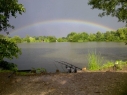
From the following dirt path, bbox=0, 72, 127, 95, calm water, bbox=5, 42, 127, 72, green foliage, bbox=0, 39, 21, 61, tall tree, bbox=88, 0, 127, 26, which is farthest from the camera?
calm water, bbox=5, 42, 127, 72

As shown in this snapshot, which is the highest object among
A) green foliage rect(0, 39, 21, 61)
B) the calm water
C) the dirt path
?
green foliage rect(0, 39, 21, 61)

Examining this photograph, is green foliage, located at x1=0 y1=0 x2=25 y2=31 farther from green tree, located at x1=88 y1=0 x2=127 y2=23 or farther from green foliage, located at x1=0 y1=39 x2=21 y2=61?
green tree, located at x1=88 y1=0 x2=127 y2=23

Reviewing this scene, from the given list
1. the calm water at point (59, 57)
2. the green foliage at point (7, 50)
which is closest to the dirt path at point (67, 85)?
the green foliage at point (7, 50)

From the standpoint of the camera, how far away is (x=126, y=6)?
41.6 ft

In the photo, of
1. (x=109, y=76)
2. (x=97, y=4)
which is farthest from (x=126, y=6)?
(x=109, y=76)

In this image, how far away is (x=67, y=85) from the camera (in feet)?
27.3

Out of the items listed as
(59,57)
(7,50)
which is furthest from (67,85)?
(59,57)

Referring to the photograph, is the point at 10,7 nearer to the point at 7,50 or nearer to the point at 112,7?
the point at 7,50

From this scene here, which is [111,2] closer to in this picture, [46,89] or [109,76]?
[109,76]

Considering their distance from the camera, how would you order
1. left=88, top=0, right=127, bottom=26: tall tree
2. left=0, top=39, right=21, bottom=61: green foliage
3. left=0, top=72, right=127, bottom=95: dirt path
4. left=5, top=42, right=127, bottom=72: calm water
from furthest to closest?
left=5, top=42, right=127, bottom=72: calm water, left=88, top=0, right=127, bottom=26: tall tree, left=0, top=39, right=21, bottom=61: green foliage, left=0, top=72, right=127, bottom=95: dirt path

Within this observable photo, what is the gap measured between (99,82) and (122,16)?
23.3 feet

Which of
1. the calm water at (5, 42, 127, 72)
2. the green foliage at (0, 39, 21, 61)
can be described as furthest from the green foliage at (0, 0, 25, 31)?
the calm water at (5, 42, 127, 72)

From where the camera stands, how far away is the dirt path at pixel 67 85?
741 cm

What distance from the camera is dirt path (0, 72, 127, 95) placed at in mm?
7414
